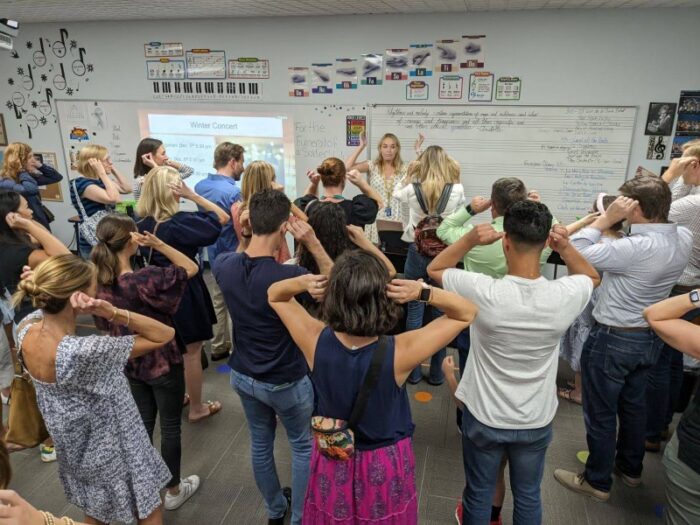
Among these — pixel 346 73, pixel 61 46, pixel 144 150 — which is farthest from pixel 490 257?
pixel 61 46

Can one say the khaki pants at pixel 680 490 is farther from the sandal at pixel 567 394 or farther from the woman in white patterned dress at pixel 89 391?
the woman in white patterned dress at pixel 89 391

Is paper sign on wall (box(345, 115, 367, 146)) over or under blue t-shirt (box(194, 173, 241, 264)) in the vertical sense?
over

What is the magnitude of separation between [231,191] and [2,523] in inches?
105

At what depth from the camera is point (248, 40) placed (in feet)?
16.6

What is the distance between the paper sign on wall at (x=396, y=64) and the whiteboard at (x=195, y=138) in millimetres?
440

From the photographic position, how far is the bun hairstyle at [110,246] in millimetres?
2002

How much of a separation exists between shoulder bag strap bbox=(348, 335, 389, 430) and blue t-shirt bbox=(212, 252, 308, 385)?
0.55 meters

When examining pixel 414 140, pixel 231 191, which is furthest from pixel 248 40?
pixel 231 191

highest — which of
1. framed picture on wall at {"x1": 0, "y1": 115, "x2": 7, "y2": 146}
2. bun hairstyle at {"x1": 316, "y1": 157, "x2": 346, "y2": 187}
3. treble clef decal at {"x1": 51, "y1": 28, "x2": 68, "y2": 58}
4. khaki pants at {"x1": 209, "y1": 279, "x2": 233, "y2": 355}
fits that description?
treble clef decal at {"x1": 51, "y1": 28, "x2": 68, "y2": 58}

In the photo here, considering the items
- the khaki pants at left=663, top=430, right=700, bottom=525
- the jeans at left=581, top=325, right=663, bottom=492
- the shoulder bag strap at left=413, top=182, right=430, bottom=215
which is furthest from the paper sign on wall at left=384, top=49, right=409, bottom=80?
the khaki pants at left=663, top=430, right=700, bottom=525

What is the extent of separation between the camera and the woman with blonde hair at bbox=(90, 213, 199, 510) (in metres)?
2.01

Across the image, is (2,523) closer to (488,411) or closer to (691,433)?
(488,411)

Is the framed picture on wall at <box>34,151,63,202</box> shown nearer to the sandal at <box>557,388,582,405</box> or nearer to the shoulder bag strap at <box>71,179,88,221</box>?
the shoulder bag strap at <box>71,179,88,221</box>

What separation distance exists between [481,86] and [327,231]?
3.16 m
